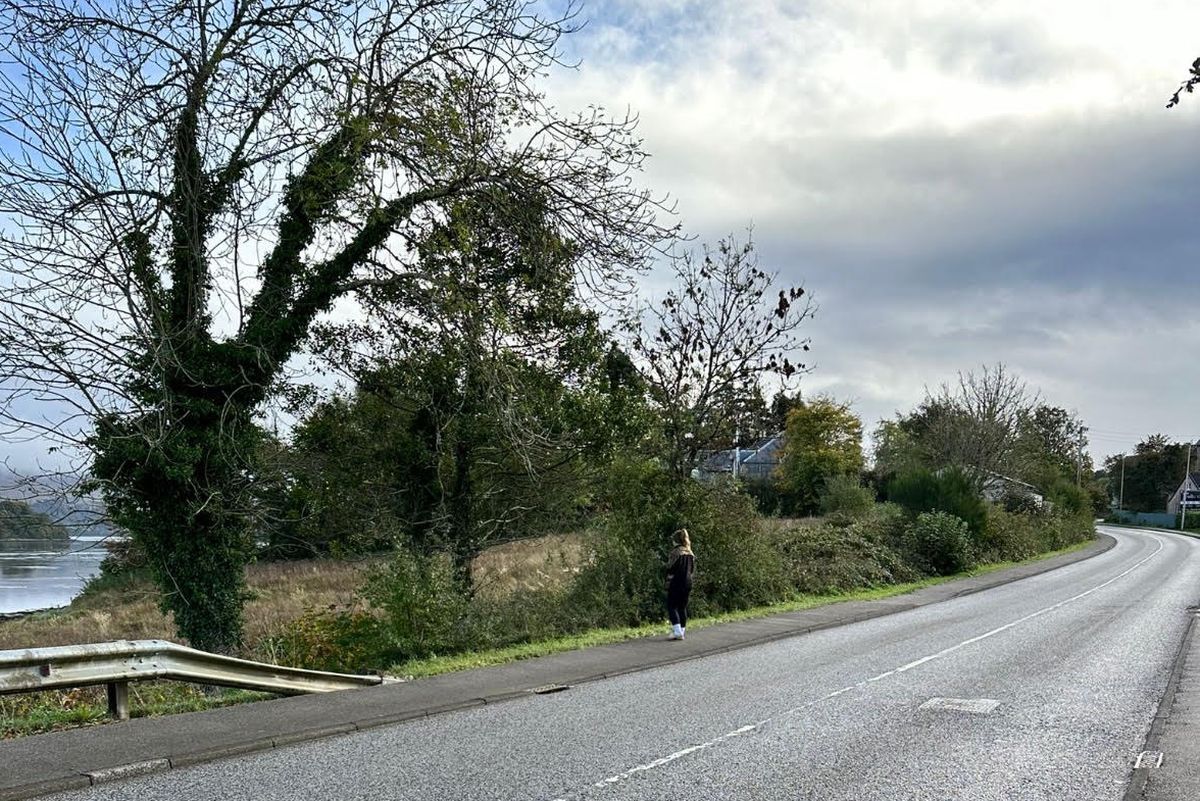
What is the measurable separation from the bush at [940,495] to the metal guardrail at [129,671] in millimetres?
30614

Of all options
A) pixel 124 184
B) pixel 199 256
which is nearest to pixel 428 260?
pixel 199 256

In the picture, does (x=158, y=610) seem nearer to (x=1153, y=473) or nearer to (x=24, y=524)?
(x=24, y=524)

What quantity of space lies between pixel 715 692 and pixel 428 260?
7243mm

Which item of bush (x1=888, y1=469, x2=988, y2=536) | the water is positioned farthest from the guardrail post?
bush (x1=888, y1=469, x2=988, y2=536)

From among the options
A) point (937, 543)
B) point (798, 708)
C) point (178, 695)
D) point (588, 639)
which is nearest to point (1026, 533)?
point (937, 543)

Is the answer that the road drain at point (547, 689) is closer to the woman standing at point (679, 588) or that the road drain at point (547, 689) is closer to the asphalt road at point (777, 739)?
the asphalt road at point (777, 739)

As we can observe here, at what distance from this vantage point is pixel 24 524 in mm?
10953

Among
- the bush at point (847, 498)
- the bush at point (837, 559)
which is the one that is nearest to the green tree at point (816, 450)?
the bush at point (847, 498)

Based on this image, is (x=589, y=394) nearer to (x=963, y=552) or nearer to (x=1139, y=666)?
(x=1139, y=666)

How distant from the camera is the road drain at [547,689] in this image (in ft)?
Result: 35.9

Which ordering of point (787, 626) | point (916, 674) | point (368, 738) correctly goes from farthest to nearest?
point (787, 626) < point (916, 674) < point (368, 738)

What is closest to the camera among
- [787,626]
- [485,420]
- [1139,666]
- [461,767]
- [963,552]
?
[461,767]

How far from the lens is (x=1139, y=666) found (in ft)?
46.0

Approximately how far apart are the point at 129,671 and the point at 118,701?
0.46 m
